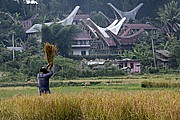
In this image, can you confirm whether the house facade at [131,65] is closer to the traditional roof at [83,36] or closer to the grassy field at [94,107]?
the traditional roof at [83,36]

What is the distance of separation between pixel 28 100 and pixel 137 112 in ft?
6.78

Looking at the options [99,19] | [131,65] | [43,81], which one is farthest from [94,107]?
[99,19]

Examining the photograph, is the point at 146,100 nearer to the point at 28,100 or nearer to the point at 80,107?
the point at 80,107

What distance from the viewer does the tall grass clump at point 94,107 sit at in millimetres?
6425

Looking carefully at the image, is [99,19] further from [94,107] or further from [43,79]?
[94,107]

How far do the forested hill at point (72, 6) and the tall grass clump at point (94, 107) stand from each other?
44.2 metres

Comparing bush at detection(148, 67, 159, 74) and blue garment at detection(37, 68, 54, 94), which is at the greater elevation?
blue garment at detection(37, 68, 54, 94)

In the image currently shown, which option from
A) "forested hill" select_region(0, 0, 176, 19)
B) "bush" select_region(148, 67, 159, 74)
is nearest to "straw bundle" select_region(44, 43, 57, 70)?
"bush" select_region(148, 67, 159, 74)

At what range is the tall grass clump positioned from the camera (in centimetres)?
642

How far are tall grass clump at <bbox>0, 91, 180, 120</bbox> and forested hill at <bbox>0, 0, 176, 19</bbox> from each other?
44205 millimetres

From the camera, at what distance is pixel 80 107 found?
7324 mm

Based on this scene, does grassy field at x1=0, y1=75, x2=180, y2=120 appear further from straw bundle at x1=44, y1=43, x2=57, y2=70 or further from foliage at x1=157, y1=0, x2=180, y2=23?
foliage at x1=157, y1=0, x2=180, y2=23

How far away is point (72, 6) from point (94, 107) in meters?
64.9

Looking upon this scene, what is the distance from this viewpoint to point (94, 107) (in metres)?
7.02
